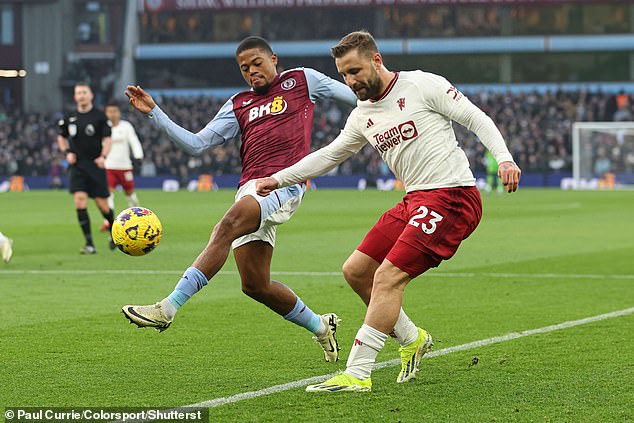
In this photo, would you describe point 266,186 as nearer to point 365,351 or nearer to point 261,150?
point 261,150

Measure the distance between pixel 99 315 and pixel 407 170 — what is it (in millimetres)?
4347

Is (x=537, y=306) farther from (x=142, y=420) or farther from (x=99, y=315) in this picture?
(x=142, y=420)

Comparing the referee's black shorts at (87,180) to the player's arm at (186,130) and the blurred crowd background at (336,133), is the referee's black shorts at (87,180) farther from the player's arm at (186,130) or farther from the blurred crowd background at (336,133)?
the blurred crowd background at (336,133)

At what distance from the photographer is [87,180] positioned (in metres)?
18.0

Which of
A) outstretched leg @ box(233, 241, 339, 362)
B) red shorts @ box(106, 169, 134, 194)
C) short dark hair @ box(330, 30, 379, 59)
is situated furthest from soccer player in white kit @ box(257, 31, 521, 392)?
red shorts @ box(106, 169, 134, 194)

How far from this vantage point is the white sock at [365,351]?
696cm

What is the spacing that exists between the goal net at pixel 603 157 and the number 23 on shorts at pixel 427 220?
39690 millimetres

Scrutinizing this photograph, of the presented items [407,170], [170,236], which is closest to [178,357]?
[407,170]

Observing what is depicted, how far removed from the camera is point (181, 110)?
189ft

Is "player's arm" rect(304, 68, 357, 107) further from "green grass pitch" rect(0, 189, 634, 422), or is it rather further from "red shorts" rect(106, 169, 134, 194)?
"red shorts" rect(106, 169, 134, 194)

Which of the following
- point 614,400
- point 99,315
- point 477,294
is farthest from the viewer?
point 477,294

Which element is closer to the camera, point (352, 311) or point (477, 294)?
point (352, 311)

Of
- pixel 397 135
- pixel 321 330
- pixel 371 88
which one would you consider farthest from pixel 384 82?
pixel 321 330

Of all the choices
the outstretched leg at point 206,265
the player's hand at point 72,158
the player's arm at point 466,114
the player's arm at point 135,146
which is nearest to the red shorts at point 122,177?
the player's arm at point 135,146
